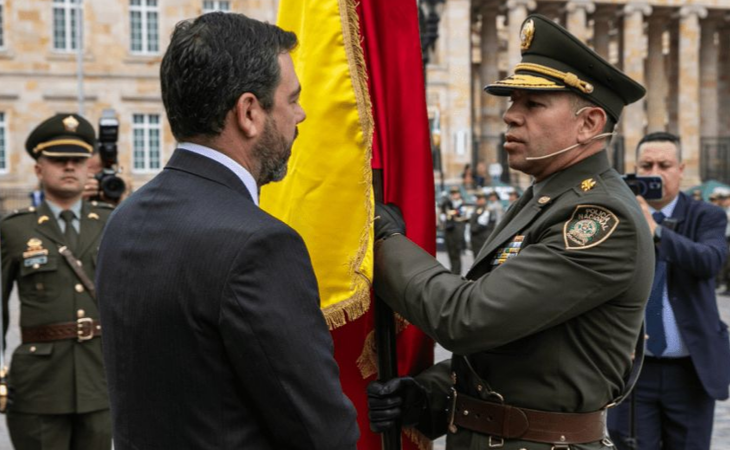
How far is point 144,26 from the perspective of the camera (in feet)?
119

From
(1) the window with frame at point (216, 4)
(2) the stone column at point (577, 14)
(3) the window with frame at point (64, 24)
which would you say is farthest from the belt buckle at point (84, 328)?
(2) the stone column at point (577, 14)

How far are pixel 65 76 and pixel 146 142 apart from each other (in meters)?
3.58

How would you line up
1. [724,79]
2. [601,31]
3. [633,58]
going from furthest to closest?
[724,79] < [601,31] < [633,58]

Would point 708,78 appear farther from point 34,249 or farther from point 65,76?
point 34,249

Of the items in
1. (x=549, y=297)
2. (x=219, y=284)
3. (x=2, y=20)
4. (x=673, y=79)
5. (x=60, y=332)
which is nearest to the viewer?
(x=219, y=284)

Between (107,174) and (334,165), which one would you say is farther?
(107,174)

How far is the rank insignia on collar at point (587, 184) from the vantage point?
2.76 meters

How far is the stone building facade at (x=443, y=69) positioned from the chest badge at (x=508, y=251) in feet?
75.8

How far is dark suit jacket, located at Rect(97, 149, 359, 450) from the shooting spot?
184 cm

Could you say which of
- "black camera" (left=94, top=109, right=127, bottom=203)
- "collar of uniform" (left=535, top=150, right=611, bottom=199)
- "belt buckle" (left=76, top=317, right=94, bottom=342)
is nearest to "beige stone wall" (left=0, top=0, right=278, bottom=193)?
"black camera" (left=94, top=109, right=127, bottom=203)

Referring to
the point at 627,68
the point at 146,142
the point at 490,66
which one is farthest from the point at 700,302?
the point at 627,68

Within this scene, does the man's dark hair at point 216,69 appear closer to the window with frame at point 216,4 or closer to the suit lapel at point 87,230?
the suit lapel at point 87,230

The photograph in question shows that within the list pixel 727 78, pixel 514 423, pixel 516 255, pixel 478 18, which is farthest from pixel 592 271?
pixel 727 78

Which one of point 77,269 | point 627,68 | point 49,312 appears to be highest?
point 627,68
